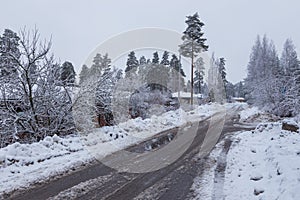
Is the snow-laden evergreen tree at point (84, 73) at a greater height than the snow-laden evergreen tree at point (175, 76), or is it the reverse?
the snow-laden evergreen tree at point (175, 76)

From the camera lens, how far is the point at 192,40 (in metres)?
30.0

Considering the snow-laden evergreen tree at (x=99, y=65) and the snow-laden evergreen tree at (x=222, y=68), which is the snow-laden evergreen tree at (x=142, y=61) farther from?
the snow-laden evergreen tree at (x=222, y=68)

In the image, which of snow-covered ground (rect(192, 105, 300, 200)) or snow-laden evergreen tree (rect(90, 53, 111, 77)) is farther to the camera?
snow-laden evergreen tree (rect(90, 53, 111, 77))

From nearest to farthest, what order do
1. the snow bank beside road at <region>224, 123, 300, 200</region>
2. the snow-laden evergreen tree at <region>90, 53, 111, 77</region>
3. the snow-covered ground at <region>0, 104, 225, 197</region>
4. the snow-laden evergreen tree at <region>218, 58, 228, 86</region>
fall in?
1. the snow bank beside road at <region>224, 123, 300, 200</region>
2. the snow-covered ground at <region>0, 104, 225, 197</region>
3. the snow-laden evergreen tree at <region>90, 53, 111, 77</region>
4. the snow-laden evergreen tree at <region>218, 58, 228, 86</region>

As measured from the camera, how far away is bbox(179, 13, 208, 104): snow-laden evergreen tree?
29.5 meters

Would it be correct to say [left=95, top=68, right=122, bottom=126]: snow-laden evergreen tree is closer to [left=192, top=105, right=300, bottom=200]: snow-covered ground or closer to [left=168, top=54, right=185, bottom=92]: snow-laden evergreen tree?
[left=192, top=105, right=300, bottom=200]: snow-covered ground

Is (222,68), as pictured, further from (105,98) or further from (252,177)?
(252,177)

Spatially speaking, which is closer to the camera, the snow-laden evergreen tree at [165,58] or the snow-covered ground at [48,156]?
the snow-covered ground at [48,156]

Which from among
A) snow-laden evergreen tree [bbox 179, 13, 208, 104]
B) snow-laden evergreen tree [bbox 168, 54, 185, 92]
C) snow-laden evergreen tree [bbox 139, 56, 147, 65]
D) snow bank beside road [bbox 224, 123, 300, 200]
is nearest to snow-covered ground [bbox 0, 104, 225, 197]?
snow bank beside road [bbox 224, 123, 300, 200]

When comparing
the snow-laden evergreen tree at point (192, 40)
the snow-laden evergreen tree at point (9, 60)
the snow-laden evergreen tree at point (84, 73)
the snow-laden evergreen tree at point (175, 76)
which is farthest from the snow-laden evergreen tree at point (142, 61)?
→ the snow-laden evergreen tree at point (9, 60)

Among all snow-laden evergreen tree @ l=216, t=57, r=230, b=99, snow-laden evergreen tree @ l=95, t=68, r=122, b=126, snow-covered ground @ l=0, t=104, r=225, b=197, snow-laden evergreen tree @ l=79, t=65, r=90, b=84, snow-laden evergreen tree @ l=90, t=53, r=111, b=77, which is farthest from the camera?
snow-laden evergreen tree @ l=216, t=57, r=230, b=99

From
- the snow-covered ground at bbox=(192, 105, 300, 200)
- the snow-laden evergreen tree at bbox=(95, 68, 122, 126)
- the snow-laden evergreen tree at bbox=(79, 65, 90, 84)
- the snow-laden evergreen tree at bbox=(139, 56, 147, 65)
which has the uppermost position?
the snow-laden evergreen tree at bbox=(139, 56, 147, 65)

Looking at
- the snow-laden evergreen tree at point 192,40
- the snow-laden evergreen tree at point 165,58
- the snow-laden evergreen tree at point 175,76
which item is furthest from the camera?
the snow-laden evergreen tree at point 165,58

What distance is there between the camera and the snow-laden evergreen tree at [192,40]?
29.5 meters
